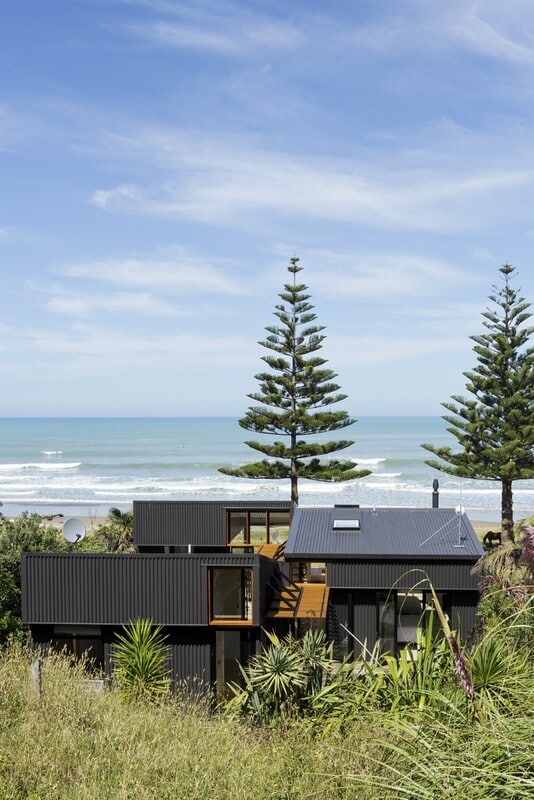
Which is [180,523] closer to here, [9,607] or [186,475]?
[9,607]

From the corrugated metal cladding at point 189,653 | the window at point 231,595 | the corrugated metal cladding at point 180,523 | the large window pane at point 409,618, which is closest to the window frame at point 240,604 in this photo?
the window at point 231,595

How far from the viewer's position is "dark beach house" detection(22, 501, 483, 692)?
11250mm

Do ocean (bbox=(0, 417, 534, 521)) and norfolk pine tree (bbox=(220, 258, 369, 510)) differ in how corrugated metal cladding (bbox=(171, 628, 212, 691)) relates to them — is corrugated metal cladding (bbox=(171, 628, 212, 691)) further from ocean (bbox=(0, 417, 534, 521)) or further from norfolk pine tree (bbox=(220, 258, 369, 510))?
ocean (bbox=(0, 417, 534, 521))

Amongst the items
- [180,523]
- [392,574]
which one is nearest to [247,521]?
[180,523]

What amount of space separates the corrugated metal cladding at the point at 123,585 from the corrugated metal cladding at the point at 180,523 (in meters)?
4.41

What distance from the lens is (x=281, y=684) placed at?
8977mm

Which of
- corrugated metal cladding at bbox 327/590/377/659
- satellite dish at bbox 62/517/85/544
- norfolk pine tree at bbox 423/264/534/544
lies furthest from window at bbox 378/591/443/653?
norfolk pine tree at bbox 423/264/534/544

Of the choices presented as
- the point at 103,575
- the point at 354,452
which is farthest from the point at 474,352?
the point at 354,452

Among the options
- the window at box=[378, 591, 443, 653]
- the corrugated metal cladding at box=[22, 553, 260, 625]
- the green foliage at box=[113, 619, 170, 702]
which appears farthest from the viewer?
the window at box=[378, 591, 443, 653]

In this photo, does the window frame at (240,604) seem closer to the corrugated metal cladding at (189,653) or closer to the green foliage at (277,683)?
the corrugated metal cladding at (189,653)

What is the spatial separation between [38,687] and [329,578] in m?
7.27

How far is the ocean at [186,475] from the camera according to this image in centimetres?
4466

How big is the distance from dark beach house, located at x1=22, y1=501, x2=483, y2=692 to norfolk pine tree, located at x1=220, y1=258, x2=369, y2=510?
29.7 feet

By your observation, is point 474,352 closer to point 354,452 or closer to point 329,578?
point 329,578
